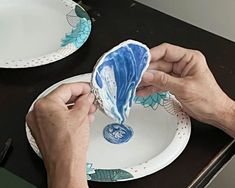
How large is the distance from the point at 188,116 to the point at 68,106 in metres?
0.21

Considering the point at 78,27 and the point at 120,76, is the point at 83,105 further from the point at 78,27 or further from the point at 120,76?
the point at 78,27

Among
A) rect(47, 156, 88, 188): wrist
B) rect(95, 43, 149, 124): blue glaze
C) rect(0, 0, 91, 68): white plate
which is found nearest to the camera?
rect(47, 156, 88, 188): wrist

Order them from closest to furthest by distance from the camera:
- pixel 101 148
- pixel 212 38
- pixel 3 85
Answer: pixel 101 148 → pixel 3 85 → pixel 212 38

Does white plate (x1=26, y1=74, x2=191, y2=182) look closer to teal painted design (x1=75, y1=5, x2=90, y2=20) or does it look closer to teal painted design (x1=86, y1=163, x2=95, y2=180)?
teal painted design (x1=86, y1=163, x2=95, y2=180)

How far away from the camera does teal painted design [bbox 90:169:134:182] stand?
0.87 meters

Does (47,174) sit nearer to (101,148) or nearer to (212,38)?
(101,148)

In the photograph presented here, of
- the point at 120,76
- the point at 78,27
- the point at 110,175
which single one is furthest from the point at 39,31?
the point at 110,175

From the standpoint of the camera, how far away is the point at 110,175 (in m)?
0.87

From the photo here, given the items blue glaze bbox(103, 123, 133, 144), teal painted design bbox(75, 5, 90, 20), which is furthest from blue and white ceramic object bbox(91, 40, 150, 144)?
teal painted design bbox(75, 5, 90, 20)

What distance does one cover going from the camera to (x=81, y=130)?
33.1 inches

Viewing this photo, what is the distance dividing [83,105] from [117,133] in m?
0.12

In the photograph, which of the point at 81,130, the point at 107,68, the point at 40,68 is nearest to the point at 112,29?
the point at 40,68

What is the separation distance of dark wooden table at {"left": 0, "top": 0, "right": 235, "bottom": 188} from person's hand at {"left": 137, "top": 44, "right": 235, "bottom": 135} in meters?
0.03

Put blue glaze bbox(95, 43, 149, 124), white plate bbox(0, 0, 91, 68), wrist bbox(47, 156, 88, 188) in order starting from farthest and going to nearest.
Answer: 1. white plate bbox(0, 0, 91, 68)
2. blue glaze bbox(95, 43, 149, 124)
3. wrist bbox(47, 156, 88, 188)
